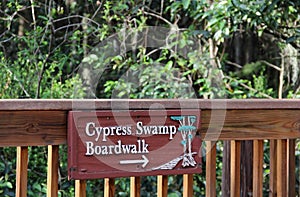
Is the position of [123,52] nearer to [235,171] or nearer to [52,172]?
[235,171]

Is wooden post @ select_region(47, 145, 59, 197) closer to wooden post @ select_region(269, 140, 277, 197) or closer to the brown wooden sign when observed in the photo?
the brown wooden sign

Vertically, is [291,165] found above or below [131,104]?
below

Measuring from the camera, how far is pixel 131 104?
187 cm

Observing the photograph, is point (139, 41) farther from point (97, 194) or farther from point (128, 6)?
point (97, 194)

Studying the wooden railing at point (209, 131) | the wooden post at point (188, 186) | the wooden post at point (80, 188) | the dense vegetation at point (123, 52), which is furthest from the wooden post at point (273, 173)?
the dense vegetation at point (123, 52)

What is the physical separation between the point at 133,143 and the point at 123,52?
251 cm

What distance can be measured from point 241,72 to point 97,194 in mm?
2254

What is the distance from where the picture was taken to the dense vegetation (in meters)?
3.74

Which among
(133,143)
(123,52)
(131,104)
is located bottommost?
(133,143)

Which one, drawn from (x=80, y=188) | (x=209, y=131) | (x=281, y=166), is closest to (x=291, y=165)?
(x=281, y=166)

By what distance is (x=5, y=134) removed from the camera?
1725 mm

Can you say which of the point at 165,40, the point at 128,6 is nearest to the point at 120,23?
the point at 128,6

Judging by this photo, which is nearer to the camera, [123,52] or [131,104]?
[131,104]

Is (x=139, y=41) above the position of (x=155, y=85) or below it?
above
